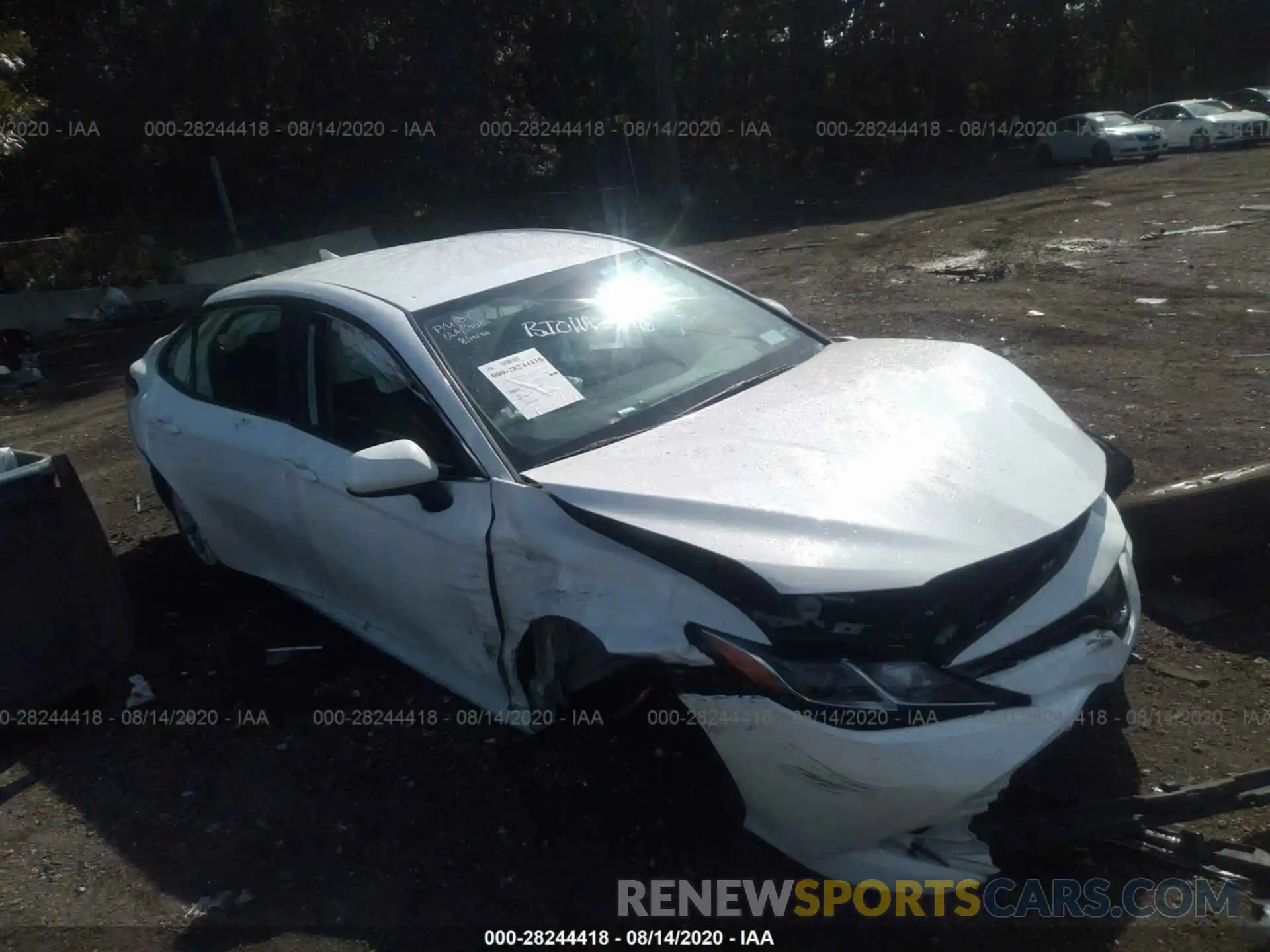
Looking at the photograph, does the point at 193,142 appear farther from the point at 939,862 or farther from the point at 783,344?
the point at 939,862

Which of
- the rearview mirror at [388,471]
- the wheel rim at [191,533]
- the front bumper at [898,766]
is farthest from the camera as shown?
the wheel rim at [191,533]

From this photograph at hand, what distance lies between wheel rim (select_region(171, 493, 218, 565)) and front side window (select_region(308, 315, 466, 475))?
157 centimetres

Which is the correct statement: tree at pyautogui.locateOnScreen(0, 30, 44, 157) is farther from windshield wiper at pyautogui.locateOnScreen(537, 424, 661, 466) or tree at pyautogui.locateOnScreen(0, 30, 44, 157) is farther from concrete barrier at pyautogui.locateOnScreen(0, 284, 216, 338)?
windshield wiper at pyautogui.locateOnScreen(537, 424, 661, 466)

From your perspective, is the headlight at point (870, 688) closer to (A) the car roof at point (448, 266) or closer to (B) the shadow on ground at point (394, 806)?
(B) the shadow on ground at point (394, 806)

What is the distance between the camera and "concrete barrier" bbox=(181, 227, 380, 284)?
60.4 ft

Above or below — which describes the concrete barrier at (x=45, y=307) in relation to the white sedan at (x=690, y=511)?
below

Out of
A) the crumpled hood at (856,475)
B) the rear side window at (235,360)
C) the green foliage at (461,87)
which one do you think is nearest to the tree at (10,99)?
the green foliage at (461,87)

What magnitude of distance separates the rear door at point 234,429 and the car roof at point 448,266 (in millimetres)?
208

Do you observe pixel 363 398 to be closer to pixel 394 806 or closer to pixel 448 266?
pixel 448 266

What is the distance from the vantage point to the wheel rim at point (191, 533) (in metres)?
5.45

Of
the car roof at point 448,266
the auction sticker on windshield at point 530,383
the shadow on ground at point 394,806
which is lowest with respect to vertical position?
the shadow on ground at point 394,806

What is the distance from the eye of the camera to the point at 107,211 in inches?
840

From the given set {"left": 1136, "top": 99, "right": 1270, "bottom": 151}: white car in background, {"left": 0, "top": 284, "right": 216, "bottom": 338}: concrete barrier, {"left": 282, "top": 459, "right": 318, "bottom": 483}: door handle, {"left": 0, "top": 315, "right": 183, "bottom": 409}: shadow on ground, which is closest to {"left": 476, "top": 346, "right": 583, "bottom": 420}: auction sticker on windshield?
{"left": 282, "top": 459, "right": 318, "bottom": 483}: door handle

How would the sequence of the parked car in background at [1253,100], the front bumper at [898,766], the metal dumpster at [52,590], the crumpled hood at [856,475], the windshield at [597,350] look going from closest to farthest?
the front bumper at [898,766]
the crumpled hood at [856,475]
the windshield at [597,350]
the metal dumpster at [52,590]
the parked car in background at [1253,100]
